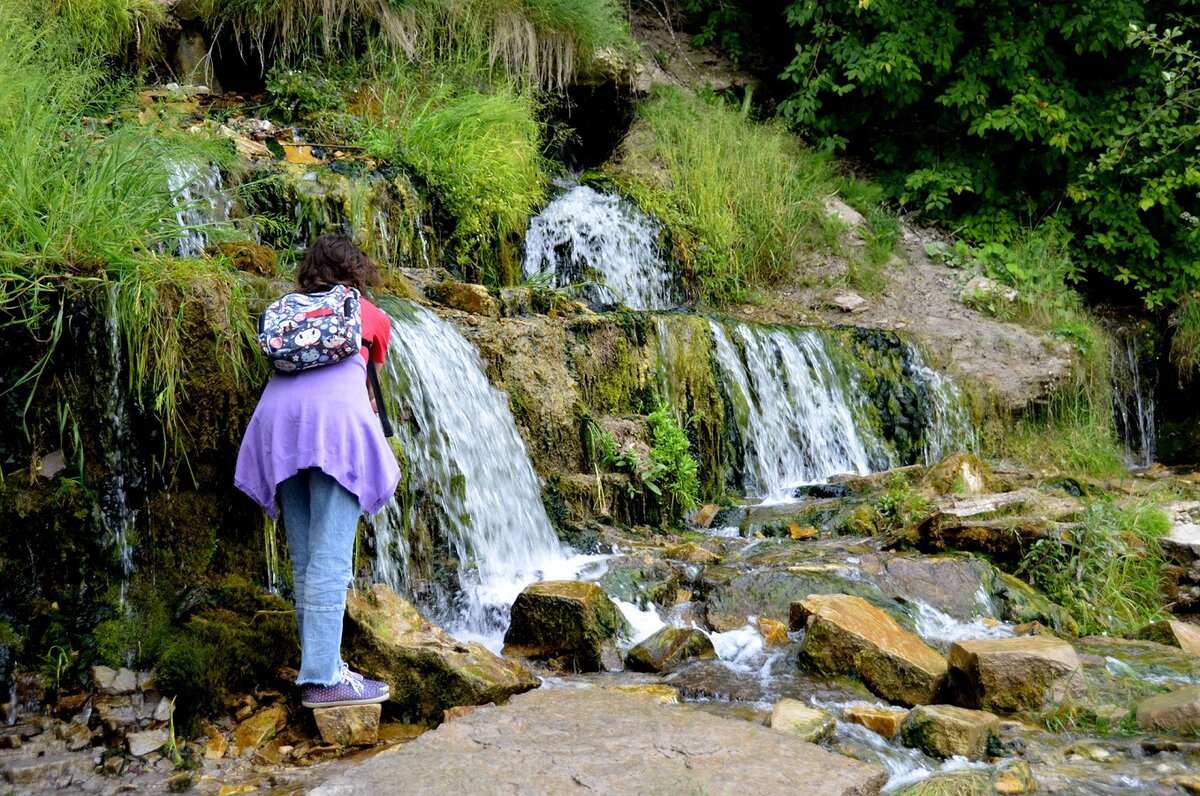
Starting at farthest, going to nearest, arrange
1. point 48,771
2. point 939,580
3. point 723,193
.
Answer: point 723,193 < point 939,580 < point 48,771

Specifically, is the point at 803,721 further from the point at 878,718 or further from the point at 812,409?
the point at 812,409

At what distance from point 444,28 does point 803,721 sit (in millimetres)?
7897

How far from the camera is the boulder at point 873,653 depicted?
3791 millimetres

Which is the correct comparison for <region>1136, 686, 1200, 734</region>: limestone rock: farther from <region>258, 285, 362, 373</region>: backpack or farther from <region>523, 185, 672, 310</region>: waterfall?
<region>523, 185, 672, 310</region>: waterfall

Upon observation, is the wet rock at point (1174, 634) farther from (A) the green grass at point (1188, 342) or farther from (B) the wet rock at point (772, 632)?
(A) the green grass at point (1188, 342)

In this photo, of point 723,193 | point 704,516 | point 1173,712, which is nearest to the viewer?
point 1173,712

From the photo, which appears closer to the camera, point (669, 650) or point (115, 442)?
point (115, 442)

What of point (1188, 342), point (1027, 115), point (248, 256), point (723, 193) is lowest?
point (1188, 342)

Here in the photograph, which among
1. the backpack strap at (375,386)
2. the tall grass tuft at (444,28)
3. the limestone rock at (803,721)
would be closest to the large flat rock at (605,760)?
the limestone rock at (803,721)

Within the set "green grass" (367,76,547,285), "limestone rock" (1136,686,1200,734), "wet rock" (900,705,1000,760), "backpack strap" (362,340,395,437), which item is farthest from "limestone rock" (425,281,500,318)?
"limestone rock" (1136,686,1200,734)

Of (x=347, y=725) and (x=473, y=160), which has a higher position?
(x=473, y=160)

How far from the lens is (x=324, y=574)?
3.30 metres

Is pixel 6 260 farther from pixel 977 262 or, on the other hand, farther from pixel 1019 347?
pixel 977 262

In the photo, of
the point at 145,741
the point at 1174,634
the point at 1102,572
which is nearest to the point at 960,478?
the point at 1102,572
